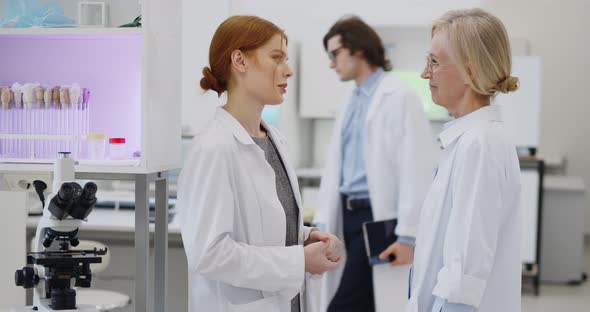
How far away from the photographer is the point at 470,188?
1761 mm

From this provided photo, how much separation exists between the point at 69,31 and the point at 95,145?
35 centimetres

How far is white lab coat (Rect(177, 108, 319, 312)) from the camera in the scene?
1.73 metres

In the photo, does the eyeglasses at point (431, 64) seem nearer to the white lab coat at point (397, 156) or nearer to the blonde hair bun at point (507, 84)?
the blonde hair bun at point (507, 84)

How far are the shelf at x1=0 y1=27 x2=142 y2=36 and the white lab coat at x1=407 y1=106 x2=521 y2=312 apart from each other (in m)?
0.94

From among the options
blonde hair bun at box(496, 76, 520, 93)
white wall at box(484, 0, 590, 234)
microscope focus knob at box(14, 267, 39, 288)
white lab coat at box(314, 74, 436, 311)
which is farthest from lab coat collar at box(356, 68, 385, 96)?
white wall at box(484, 0, 590, 234)

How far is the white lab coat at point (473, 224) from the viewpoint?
1.73 m

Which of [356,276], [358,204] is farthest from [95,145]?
[356,276]

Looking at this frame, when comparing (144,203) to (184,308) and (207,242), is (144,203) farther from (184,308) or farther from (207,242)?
(184,308)

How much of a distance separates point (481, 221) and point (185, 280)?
153 inches

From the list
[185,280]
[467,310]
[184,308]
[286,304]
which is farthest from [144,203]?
[185,280]

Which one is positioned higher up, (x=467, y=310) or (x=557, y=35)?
(x=557, y=35)

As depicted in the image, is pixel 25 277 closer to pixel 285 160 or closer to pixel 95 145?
pixel 95 145

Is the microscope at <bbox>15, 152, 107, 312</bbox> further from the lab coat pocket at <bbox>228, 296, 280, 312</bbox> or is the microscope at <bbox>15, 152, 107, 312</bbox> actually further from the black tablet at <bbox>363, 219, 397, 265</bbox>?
the black tablet at <bbox>363, 219, 397, 265</bbox>

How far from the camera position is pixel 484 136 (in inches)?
69.9
